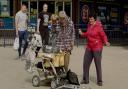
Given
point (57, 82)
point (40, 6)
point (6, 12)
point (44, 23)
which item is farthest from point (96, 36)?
point (40, 6)

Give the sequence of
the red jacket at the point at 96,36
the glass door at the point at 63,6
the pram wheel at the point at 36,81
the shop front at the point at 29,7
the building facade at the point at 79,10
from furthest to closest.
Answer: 1. the glass door at the point at 63,6
2. the building facade at the point at 79,10
3. the shop front at the point at 29,7
4. the red jacket at the point at 96,36
5. the pram wheel at the point at 36,81

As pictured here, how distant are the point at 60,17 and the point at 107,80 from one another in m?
2.24

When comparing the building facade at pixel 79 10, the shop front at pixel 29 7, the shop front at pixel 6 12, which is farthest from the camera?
the building facade at pixel 79 10

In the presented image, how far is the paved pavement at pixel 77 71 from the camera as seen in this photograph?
37.3 ft

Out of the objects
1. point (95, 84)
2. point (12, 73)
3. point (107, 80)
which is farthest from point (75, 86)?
point (12, 73)

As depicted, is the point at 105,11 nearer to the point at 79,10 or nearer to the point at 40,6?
the point at 79,10

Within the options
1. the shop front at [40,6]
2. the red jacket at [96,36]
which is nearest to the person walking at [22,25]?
the red jacket at [96,36]

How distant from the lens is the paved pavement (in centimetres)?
1138

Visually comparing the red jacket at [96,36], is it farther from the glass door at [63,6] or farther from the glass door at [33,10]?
the glass door at [63,6]

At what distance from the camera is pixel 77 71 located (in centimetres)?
1347

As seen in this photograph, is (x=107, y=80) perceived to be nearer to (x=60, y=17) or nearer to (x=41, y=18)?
(x=60, y=17)

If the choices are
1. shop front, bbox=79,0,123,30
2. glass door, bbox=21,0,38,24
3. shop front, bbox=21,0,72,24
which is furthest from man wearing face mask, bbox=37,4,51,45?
shop front, bbox=79,0,123,30

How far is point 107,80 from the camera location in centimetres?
1219

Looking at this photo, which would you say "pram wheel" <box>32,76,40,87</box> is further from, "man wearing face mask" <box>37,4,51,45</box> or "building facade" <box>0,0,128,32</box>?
"building facade" <box>0,0,128,32</box>
